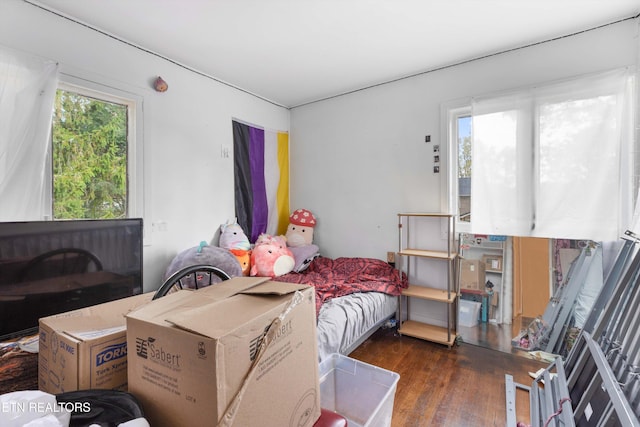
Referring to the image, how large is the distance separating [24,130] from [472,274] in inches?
141

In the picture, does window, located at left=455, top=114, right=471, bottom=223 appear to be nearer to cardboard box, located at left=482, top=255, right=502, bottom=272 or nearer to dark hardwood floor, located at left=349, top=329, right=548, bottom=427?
cardboard box, located at left=482, top=255, right=502, bottom=272

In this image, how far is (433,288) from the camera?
2824 mm

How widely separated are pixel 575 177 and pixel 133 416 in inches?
113

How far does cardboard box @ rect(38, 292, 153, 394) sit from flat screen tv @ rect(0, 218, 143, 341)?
0.65 metres

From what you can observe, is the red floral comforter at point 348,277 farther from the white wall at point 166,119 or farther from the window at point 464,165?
the white wall at point 166,119

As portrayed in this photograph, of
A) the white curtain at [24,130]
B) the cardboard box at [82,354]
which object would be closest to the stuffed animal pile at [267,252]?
the white curtain at [24,130]

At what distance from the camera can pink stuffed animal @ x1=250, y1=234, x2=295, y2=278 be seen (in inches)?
111

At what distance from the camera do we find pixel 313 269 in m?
3.25

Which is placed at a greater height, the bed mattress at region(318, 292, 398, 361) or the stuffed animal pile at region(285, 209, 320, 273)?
the stuffed animal pile at region(285, 209, 320, 273)

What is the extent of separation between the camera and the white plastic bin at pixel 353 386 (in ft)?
4.25

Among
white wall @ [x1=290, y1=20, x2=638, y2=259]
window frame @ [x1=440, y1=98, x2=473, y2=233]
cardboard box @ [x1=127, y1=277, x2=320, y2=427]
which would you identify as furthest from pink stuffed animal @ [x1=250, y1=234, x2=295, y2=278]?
cardboard box @ [x1=127, y1=277, x2=320, y2=427]

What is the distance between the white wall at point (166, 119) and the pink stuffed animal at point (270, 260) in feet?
1.64

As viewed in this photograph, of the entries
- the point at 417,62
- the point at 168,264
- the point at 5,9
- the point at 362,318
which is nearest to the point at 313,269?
the point at 362,318

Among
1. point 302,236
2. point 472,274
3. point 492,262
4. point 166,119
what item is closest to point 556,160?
point 492,262
